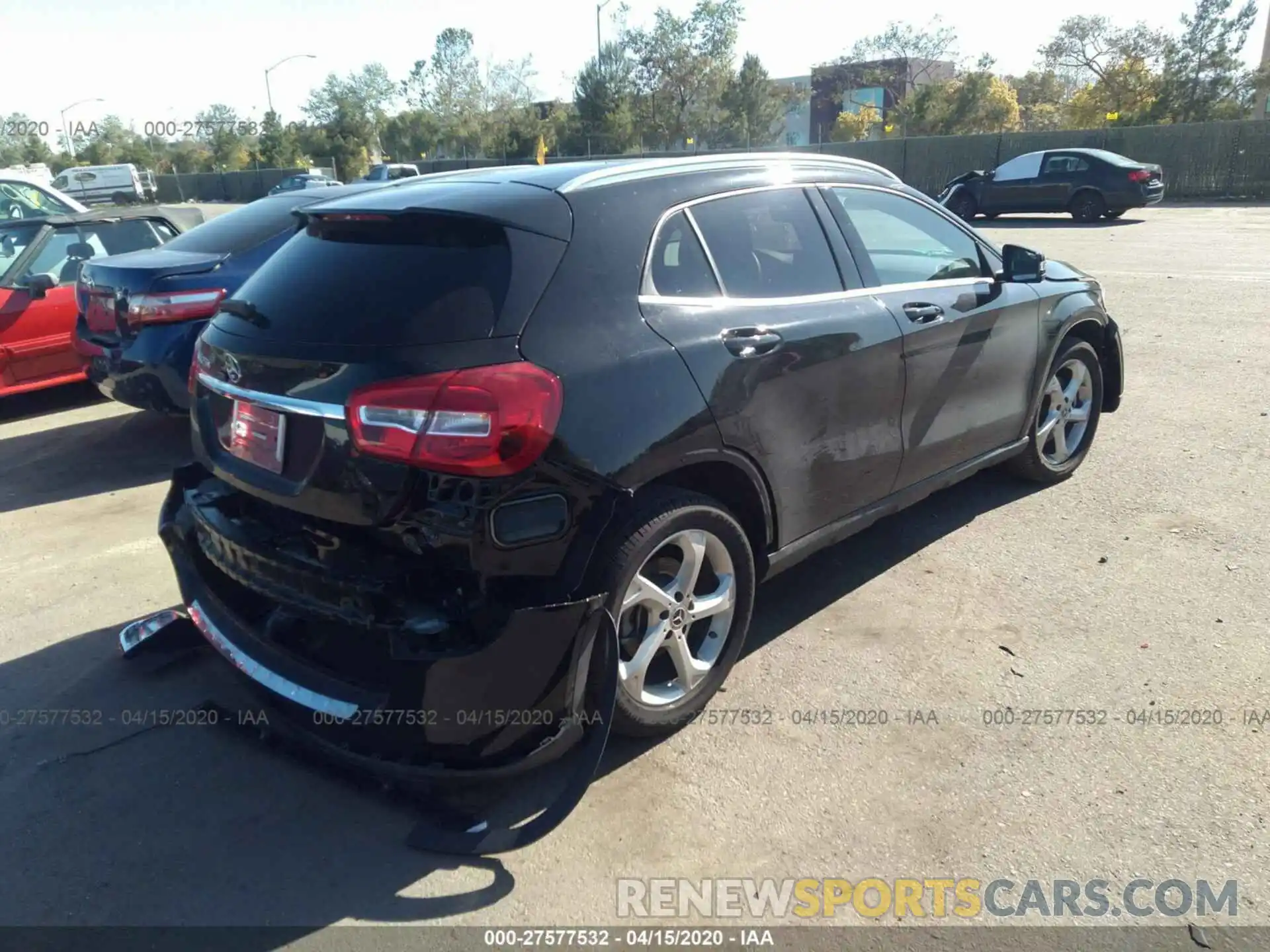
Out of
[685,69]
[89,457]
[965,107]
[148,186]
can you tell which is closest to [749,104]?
[685,69]

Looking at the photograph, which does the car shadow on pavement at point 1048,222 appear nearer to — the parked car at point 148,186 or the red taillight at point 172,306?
the red taillight at point 172,306

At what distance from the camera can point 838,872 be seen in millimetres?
2682

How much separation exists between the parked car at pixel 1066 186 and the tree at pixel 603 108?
1370 inches

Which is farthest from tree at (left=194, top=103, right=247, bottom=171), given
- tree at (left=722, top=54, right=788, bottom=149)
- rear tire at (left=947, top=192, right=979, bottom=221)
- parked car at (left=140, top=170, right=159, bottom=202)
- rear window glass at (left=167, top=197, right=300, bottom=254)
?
rear window glass at (left=167, top=197, right=300, bottom=254)

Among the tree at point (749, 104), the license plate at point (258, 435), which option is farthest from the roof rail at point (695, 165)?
the tree at point (749, 104)

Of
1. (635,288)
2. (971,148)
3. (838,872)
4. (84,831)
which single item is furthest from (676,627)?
(971,148)

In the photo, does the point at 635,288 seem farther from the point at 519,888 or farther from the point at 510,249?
the point at 519,888

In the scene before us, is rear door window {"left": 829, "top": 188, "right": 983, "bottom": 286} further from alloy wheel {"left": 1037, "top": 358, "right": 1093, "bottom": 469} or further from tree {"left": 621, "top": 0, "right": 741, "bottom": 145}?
tree {"left": 621, "top": 0, "right": 741, "bottom": 145}

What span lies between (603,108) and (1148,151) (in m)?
36.2

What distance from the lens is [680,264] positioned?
10.8ft

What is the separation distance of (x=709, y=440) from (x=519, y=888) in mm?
1452

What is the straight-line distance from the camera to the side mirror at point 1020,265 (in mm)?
4652

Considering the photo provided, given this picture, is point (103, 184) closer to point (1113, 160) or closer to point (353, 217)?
point (1113, 160)

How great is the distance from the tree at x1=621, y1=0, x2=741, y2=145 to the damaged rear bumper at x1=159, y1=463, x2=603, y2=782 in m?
69.2
